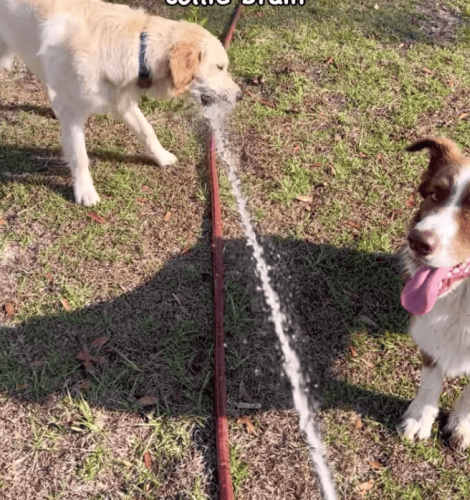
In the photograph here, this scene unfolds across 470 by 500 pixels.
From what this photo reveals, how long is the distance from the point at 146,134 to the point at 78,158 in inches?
24.0

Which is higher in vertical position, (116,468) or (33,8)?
(33,8)

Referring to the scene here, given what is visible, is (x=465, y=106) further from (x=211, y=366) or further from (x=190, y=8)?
(x=211, y=366)

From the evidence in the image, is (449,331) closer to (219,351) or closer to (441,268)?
(441,268)

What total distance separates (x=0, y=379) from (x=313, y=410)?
184 cm

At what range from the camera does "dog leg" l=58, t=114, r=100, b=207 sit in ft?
12.6

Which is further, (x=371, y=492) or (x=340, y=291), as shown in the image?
(x=340, y=291)

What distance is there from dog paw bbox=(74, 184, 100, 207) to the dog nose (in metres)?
2.69

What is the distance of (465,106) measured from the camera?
5.26 metres

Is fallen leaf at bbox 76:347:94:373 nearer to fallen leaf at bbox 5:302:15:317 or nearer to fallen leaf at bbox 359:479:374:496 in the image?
fallen leaf at bbox 5:302:15:317

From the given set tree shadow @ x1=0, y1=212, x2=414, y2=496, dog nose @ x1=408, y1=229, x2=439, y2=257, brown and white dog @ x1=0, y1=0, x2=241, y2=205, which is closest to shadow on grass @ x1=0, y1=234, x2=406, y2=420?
tree shadow @ x1=0, y1=212, x2=414, y2=496

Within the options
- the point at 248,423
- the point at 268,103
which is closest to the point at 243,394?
the point at 248,423

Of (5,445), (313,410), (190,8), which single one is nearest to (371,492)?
(313,410)

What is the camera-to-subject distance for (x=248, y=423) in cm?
296

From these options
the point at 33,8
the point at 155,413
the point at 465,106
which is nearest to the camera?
the point at 155,413
